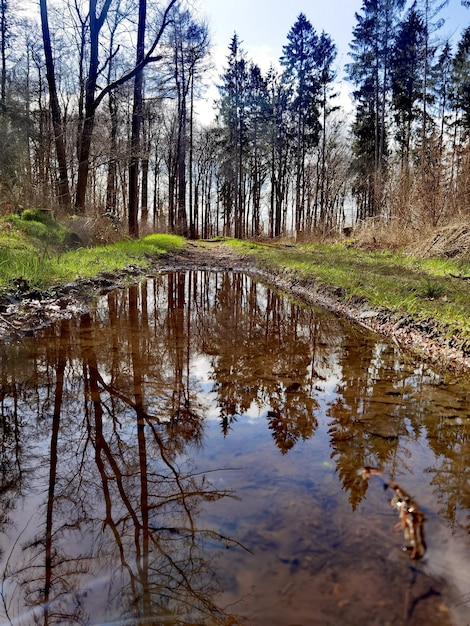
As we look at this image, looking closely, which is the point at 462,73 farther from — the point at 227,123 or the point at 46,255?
the point at 46,255

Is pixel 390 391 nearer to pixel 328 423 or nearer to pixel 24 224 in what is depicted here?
pixel 328 423

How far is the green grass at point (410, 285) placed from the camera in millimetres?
4309

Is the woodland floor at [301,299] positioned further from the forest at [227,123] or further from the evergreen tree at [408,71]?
the evergreen tree at [408,71]

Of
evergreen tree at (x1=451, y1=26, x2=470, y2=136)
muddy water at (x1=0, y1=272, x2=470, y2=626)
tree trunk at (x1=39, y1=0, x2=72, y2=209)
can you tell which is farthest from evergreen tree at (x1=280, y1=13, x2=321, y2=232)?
muddy water at (x1=0, y1=272, x2=470, y2=626)

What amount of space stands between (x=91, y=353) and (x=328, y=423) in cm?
223

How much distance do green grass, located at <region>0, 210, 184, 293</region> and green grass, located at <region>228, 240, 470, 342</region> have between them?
158 inches

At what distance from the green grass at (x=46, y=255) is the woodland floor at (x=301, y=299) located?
0.22 metres

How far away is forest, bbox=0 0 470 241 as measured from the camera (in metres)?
11.2

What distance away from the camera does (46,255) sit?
6758 mm

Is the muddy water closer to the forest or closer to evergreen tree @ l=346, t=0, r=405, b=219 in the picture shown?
the forest

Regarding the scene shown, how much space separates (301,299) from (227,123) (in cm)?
2285

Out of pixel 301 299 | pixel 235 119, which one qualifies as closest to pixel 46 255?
pixel 301 299

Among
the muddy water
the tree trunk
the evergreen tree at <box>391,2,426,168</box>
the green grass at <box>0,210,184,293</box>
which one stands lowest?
the muddy water

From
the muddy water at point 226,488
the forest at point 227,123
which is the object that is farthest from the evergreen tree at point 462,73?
the muddy water at point 226,488
